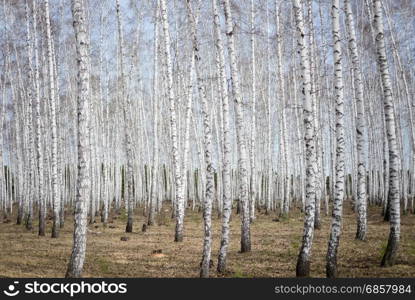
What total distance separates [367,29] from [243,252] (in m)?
13.0

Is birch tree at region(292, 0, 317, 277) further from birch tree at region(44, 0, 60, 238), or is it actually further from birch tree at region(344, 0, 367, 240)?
birch tree at region(44, 0, 60, 238)

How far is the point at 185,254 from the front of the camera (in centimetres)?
1190

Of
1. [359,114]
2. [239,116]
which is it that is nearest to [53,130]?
[239,116]

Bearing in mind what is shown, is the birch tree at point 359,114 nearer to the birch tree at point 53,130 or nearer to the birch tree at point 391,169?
the birch tree at point 391,169

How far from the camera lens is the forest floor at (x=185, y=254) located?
924 cm

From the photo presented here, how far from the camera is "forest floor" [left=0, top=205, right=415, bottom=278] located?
9.24 m

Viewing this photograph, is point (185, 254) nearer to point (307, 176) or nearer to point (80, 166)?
point (307, 176)

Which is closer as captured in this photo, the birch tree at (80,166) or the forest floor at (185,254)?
the birch tree at (80,166)

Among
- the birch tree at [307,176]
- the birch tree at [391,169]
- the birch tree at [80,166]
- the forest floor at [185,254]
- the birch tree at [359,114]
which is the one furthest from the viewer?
the birch tree at [359,114]

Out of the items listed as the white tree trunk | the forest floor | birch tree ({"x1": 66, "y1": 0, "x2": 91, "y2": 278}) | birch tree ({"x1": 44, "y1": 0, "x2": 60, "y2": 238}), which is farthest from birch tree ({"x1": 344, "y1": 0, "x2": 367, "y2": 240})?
birch tree ({"x1": 44, "y1": 0, "x2": 60, "y2": 238})

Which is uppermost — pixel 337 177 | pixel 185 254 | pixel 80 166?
pixel 80 166

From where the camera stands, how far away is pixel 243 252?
11.8m

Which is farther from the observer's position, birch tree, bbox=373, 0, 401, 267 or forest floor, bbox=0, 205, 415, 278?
forest floor, bbox=0, 205, 415, 278

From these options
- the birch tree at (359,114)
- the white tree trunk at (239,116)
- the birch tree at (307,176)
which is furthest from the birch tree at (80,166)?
the birch tree at (359,114)
